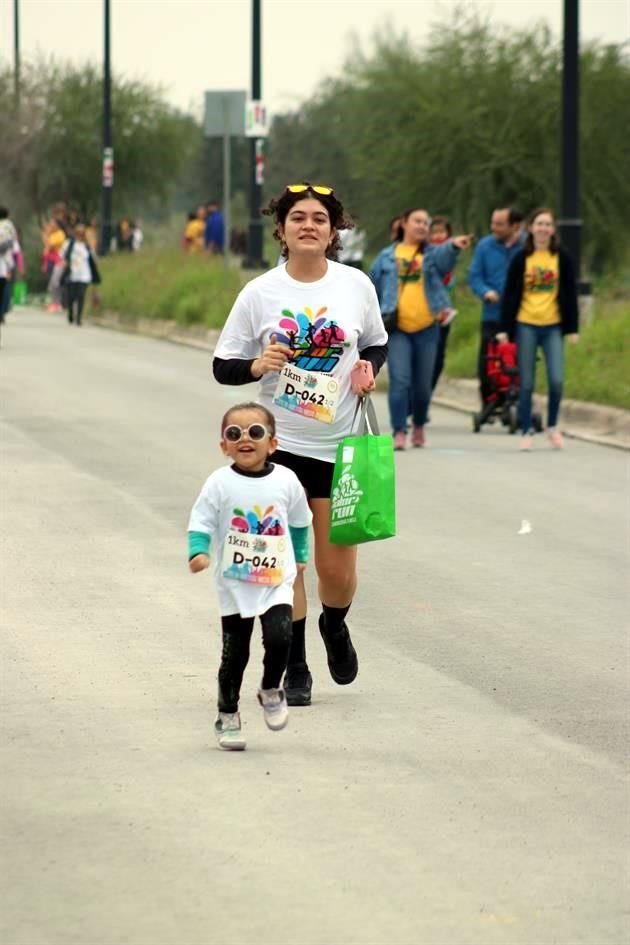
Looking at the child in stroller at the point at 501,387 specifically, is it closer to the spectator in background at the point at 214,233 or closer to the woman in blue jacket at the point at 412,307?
the woman in blue jacket at the point at 412,307

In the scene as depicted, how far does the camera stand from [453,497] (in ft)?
47.5

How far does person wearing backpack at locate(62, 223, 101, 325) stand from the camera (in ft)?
118

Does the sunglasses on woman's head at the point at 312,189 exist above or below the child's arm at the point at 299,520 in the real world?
above

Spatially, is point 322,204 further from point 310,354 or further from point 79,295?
point 79,295

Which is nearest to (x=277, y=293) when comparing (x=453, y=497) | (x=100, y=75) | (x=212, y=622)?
(x=212, y=622)

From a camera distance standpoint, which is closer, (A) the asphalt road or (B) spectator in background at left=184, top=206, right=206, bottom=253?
(A) the asphalt road

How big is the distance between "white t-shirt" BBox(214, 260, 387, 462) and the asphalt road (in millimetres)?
952

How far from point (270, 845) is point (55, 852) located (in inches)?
21.9

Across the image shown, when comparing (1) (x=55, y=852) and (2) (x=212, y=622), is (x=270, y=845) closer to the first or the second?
(1) (x=55, y=852)

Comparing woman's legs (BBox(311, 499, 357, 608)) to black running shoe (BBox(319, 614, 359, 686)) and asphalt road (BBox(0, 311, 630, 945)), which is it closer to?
black running shoe (BBox(319, 614, 359, 686))

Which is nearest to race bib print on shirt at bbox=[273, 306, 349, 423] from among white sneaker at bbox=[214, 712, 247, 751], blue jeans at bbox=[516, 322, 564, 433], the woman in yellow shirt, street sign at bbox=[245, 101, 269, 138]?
white sneaker at bbox=[214, 712, 247, 751]

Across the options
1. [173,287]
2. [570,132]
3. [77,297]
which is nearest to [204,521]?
[570,132]

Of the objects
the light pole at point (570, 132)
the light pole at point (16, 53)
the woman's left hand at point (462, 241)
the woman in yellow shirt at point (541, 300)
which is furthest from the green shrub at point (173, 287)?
the light pole at point (16, 53)

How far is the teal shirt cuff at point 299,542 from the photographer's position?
7676 mm
